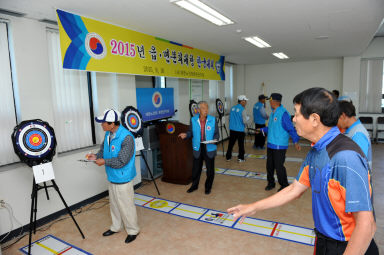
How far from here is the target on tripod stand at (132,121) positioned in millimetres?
3592

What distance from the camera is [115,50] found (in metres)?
3.48

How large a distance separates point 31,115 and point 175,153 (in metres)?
2.19

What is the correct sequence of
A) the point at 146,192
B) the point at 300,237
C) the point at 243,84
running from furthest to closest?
the point at 243,84
the point at 146,192
the point at 300,237

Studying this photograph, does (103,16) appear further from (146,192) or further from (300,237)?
(300,237)

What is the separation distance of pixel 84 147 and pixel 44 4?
1896 mm

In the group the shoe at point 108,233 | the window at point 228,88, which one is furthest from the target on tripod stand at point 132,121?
the window at point 228,88

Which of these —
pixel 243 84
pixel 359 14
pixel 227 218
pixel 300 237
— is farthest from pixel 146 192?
pixel 243 84

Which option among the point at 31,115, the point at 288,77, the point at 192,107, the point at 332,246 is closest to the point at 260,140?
the point at 192,107

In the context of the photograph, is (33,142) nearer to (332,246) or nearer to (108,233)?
(108,233)

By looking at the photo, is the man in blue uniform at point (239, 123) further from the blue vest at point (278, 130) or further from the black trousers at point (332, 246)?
the black trousers at point (332, 246)

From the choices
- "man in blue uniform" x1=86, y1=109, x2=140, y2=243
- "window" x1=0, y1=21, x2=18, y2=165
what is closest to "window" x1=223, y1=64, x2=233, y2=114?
"man in blue uniform" x1=86, y1=109, x2=140, y2=243

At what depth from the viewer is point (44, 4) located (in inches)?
102

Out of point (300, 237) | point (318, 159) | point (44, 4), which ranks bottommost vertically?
point (300, 237)

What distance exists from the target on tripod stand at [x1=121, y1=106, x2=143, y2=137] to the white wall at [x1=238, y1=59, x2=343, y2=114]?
241 inches
